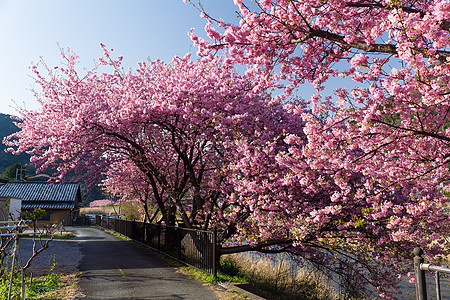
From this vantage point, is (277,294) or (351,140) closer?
(351,140)

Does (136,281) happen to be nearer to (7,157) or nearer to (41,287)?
(41,287)

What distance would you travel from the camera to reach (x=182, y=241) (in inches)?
609

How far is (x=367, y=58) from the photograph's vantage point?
19.5ft

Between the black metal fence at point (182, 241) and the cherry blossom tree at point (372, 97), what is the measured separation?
262 cm

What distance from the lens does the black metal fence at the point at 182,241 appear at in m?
9.10

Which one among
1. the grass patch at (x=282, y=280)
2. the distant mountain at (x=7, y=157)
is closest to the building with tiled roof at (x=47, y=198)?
the grass patch at (x=282, y=280)

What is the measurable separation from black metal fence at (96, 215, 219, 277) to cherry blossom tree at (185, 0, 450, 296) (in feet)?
8.60

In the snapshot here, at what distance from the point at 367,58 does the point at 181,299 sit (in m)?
6.28

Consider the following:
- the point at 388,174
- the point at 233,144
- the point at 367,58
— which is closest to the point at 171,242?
the point at 233,144

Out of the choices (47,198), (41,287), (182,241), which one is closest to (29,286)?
(41,287)

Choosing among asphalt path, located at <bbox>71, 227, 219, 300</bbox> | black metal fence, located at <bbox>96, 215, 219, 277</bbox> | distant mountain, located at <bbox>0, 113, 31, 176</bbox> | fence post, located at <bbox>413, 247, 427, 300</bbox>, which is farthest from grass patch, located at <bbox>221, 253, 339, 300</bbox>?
distant mountain, located at <bbox>0, 113, 31, 176</bbox>

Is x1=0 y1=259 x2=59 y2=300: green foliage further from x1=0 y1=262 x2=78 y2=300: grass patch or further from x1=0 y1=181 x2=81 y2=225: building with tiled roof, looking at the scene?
x1=0 y1=181 x2=81 y2=225: building with tiled roof

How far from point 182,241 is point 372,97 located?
1223 centimetres

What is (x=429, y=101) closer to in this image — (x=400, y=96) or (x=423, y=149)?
(x=400, y=96)
